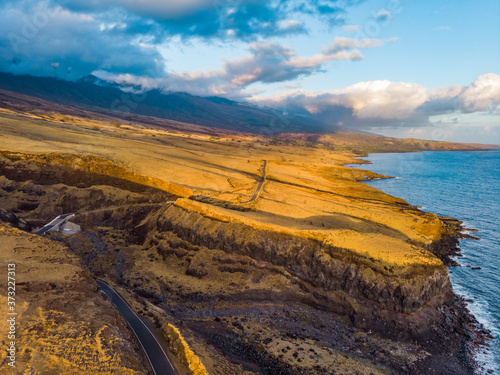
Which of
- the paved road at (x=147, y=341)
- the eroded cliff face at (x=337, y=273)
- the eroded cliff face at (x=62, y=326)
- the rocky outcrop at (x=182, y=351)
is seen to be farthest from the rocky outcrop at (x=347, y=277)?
the eroded cliff face at (x=62, y=326)

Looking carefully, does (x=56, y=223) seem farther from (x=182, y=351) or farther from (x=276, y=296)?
(x=276, y=296)

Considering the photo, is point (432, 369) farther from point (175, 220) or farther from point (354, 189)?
point (354, 189)

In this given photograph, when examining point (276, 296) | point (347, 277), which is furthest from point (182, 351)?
point (347, 277)

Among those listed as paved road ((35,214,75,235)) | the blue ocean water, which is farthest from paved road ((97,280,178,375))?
the blue ocean water

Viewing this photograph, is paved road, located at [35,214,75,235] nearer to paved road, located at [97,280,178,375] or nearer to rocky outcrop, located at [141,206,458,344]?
rocky outcrop, located at [141,206,458,344]

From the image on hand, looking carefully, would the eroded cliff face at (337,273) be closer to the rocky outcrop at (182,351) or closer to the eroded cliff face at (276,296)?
the eroded cliff face at (276,296)

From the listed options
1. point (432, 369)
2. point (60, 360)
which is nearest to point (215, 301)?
point (60, 360)
